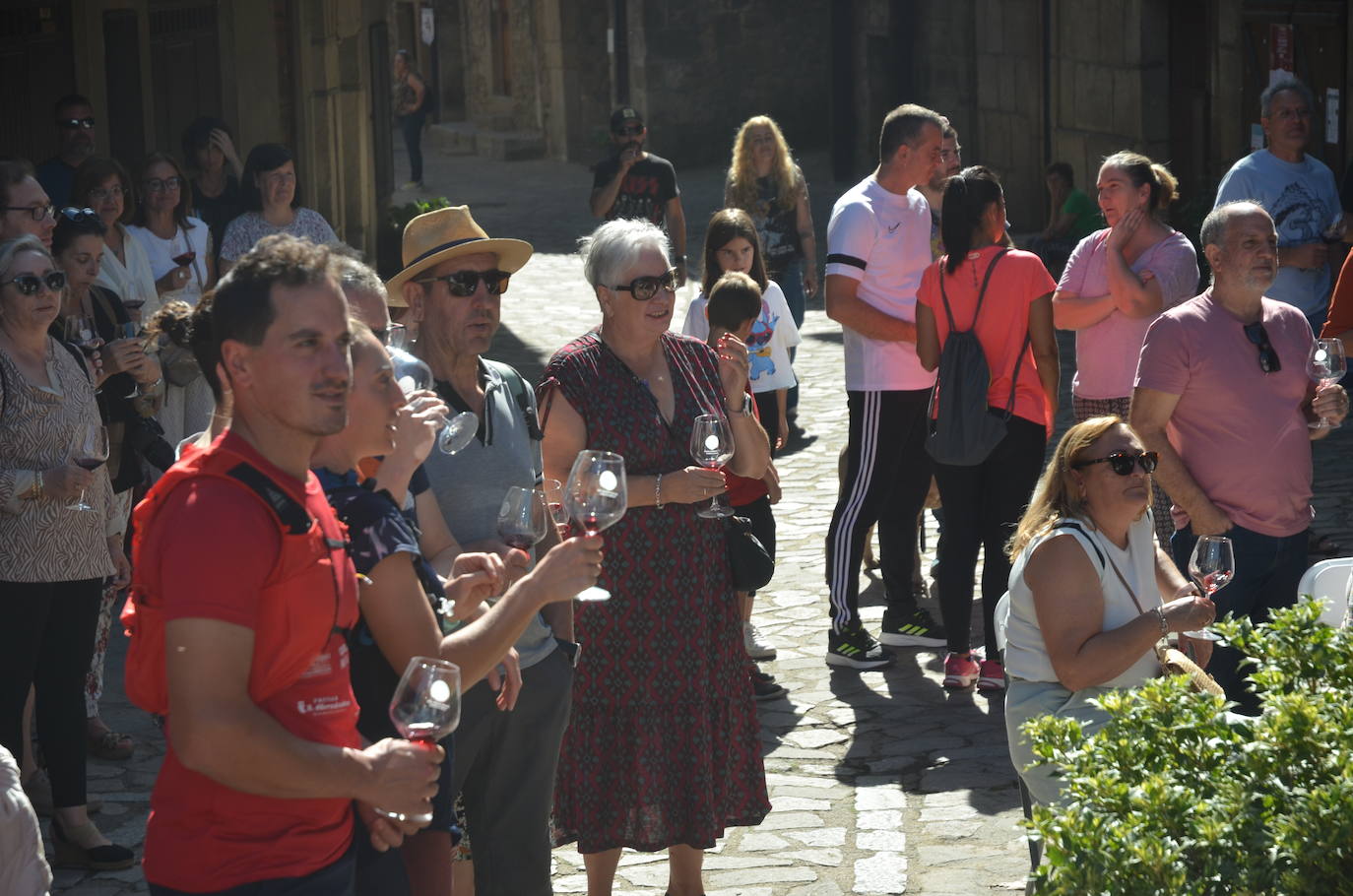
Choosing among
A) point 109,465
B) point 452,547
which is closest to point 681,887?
point 452,547

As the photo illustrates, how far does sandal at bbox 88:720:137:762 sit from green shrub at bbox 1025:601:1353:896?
4328 mm

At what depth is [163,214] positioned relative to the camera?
902 centimetres

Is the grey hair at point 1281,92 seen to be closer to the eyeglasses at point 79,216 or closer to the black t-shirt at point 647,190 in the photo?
the black t-shirt at point 647,190

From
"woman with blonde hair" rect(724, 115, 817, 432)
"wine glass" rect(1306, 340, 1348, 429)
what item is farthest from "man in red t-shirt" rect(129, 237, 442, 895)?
"woman with blonde hair" rect(724, 115, 817, 432)

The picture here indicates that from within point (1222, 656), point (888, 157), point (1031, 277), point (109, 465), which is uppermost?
point (888, 157)

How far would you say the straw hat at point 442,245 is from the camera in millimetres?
4734

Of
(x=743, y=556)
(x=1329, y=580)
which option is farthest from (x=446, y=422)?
(x=1329, y=580)

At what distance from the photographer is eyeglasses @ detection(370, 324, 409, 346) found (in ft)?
14.0

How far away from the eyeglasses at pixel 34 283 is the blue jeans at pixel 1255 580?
389 cm

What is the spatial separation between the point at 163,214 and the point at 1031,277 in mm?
4395

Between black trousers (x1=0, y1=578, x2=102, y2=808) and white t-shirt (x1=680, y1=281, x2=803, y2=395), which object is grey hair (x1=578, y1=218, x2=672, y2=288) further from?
white t-shirt (x1=680, y1=281, x2=803, y2=395)

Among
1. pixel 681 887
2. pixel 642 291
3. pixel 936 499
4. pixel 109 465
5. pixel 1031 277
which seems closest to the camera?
pixel 642 291

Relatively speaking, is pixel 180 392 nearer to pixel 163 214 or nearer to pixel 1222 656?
pixel 163 214

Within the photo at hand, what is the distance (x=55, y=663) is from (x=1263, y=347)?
4177 millimetres
